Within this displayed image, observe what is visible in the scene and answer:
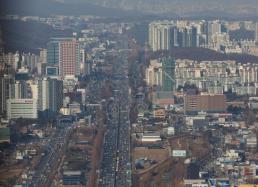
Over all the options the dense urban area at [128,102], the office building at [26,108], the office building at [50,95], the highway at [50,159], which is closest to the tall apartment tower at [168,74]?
the dense urban area at [128,102]

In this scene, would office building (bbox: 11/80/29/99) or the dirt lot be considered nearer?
the dirt lot

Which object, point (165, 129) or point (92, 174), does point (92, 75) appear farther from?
point (92, 174)

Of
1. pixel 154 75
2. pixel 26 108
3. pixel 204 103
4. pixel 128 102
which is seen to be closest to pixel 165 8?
pixel 154 75

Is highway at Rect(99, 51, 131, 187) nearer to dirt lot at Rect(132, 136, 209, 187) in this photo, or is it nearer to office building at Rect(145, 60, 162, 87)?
dirt lot at Rect(132, 136, 209, 187)

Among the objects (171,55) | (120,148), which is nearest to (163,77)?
(171,55)

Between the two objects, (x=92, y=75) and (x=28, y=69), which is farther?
(x=92, y=75)

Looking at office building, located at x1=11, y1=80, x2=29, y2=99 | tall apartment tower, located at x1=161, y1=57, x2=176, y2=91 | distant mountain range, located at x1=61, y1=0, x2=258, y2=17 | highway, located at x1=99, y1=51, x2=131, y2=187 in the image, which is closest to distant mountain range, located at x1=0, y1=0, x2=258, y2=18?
distant mountain range, located at x1=61, y1=0, x2=258, y2=17
